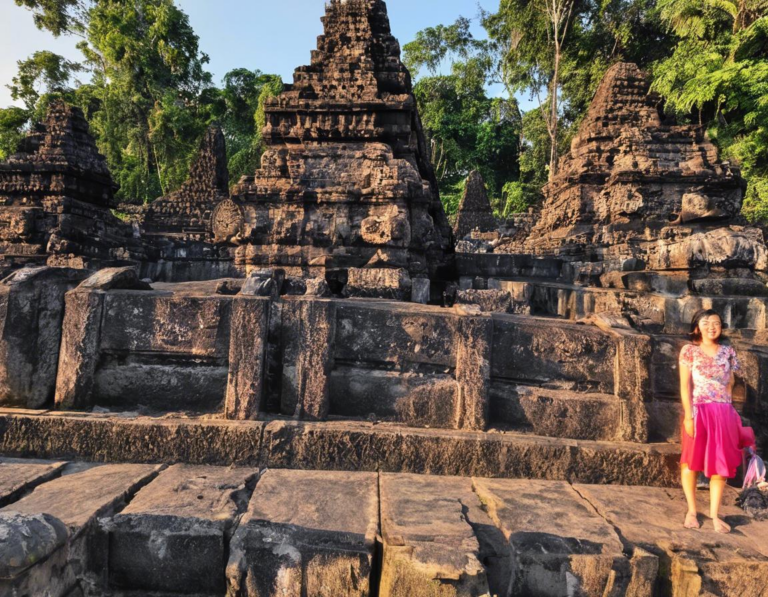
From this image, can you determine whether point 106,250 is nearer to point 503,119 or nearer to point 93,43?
point 503,119

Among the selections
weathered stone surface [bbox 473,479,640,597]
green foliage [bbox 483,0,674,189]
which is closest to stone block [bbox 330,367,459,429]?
weathered stone surface [bbox 473,479,640,597]

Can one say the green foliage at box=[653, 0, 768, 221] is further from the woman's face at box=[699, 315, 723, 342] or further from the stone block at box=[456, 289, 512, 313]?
the woman's face at box=[699, 315, 723, 342]

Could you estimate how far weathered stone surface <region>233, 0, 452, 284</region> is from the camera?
6684 millimetres

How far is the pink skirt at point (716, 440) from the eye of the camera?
2.55 m

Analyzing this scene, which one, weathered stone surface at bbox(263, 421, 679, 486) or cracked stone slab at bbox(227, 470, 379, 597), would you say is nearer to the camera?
cracked stone slab at bbox(227, 470, 379, 597)

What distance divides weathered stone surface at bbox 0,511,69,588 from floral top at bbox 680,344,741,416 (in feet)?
11.4

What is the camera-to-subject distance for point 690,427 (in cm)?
269

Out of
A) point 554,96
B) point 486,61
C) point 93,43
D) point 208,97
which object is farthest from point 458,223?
point 93,43

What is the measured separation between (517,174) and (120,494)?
3686 cm

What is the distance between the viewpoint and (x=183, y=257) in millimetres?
9148

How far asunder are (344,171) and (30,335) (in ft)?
16.8

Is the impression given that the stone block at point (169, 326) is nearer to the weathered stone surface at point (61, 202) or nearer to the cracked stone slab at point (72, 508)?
the cracked stone slab at point (72, 508)

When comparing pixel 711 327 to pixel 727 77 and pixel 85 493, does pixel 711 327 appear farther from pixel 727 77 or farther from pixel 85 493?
pixel 727 77

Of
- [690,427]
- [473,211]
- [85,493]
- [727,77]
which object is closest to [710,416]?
[690,427]
